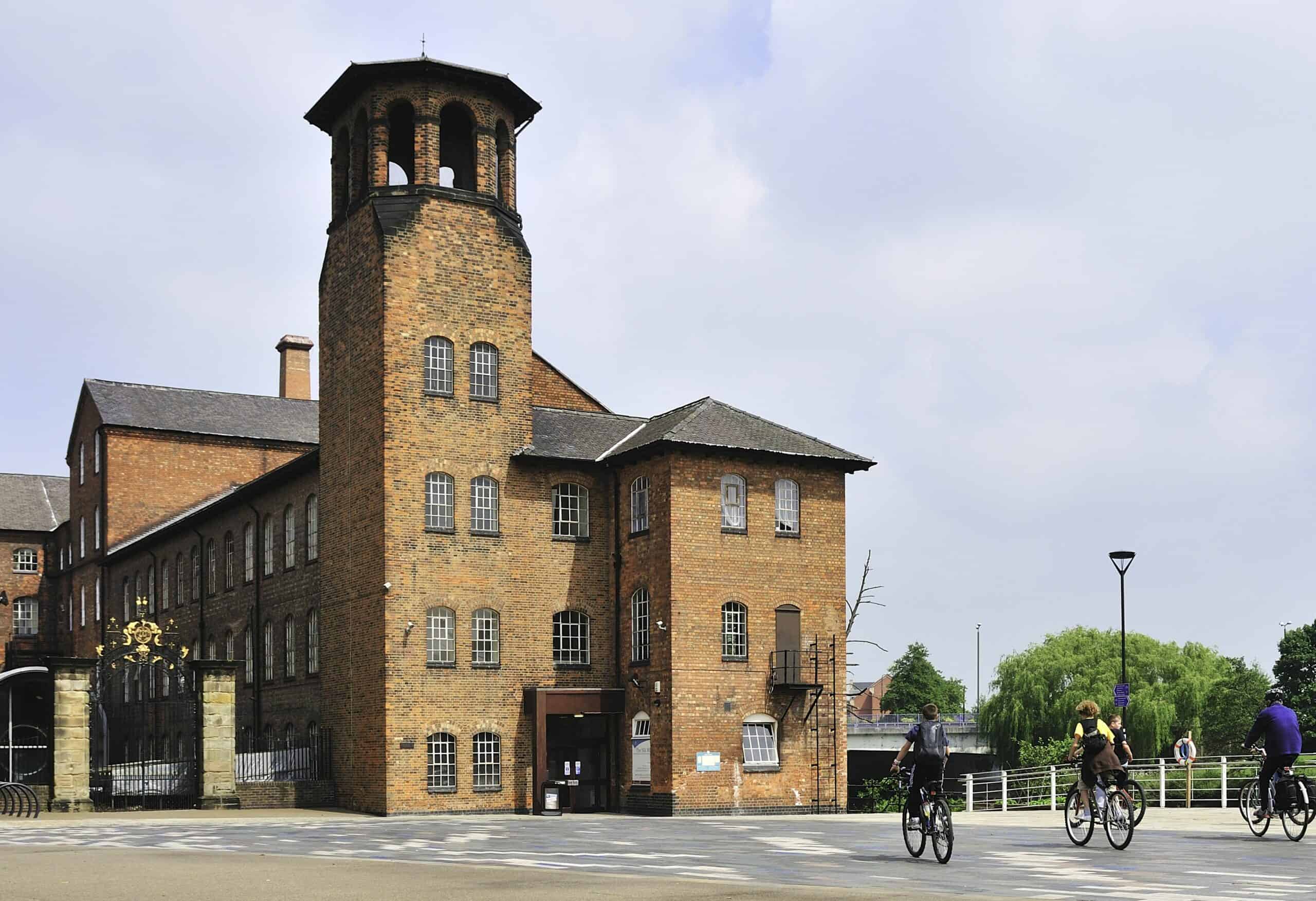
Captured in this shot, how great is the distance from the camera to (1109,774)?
17609 millimetres

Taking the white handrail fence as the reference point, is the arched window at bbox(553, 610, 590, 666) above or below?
above

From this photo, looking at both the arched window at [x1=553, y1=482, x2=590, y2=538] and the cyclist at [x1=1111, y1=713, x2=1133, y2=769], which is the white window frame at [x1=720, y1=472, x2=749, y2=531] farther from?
the cyclist at [x1=1111, y1=713, x2=1133, y2=769]

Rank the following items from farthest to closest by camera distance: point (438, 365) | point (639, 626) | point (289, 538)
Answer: point (289, 538)
point (639, 626)
point (438, 365)

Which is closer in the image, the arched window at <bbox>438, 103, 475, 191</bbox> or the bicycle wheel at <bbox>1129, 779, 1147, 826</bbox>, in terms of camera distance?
the bicycle wheel at <bbox>1129, 779, 1147, 826</bbox>

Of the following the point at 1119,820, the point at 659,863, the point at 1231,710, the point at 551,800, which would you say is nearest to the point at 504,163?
the point at 551,800

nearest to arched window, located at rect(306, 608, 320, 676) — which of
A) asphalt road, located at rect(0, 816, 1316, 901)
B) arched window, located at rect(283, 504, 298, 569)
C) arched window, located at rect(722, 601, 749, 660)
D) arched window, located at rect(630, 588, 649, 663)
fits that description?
arched window, located at rect(283, 504, 298, 569)

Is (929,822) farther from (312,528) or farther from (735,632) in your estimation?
(312,528)

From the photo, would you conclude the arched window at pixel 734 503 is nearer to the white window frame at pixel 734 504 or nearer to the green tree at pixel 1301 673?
the white window frame at pixel 734 504

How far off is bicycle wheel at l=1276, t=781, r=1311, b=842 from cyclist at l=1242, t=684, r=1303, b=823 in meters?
0.27

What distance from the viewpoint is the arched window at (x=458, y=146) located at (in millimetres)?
37719

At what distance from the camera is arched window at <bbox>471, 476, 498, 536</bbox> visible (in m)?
36.0

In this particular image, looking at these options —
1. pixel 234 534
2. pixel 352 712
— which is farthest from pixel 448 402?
pixel 234 534

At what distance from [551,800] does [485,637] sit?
4.01 m

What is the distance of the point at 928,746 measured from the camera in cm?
1647
